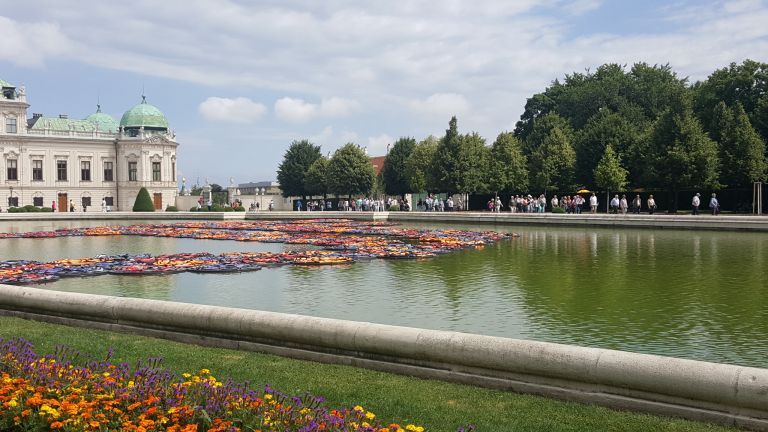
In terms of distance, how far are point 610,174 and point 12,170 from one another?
213ft

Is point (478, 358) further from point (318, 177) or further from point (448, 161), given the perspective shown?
point (318, 177)

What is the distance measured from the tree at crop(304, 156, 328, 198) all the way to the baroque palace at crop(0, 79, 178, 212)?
55.0ft

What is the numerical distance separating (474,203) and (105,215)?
34171 millimetres

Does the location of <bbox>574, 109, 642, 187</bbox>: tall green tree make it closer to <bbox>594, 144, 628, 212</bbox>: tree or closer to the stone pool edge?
<bbox>594, 144, 628, 212</bbox>: tree

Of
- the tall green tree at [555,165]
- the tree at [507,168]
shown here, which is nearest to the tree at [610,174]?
the tall green tree at [555,165]

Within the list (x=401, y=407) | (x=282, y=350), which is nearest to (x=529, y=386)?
(x=401, y=407)

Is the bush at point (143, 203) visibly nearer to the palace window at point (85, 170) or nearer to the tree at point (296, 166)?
the palace window at point (85, 170)

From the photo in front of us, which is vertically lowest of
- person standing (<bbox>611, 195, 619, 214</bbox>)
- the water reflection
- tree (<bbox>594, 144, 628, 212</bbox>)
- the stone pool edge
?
the water reflection

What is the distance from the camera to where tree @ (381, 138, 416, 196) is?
92875 mm

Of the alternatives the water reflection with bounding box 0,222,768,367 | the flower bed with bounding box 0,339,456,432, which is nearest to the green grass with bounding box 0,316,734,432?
the flower bed with bounding box 0,339,456,432

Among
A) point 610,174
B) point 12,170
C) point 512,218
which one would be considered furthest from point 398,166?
point 512,218

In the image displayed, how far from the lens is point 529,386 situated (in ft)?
23.9

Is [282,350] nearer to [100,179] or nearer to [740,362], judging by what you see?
[740,362]

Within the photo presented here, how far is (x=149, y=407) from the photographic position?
5871mm
